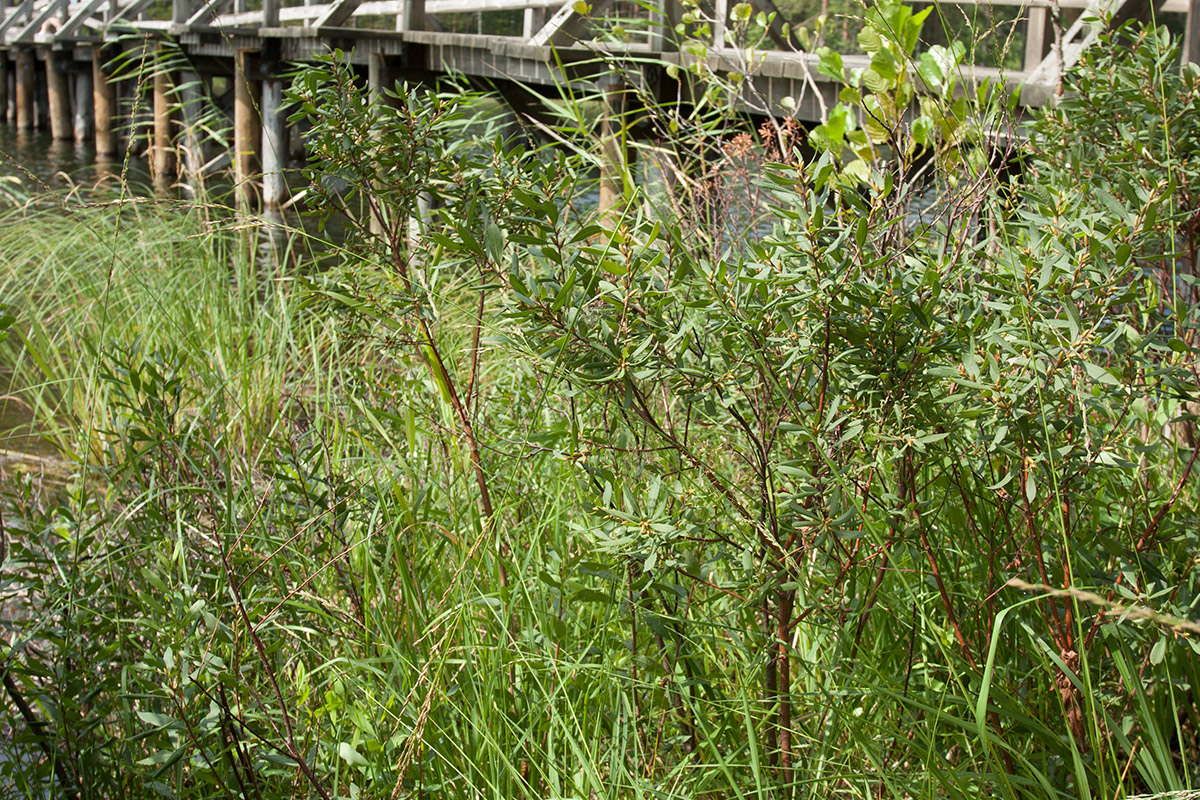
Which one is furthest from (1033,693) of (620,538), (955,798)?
(620,538)

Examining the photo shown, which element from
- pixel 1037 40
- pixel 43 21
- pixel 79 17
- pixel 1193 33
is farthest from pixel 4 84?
pixel 1193 33

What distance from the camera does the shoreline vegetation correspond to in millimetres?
1295

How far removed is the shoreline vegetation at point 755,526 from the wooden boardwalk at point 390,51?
270 millimetres

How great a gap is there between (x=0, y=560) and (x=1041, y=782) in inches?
58.3

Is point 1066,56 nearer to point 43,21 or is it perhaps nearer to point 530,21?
point 530,21

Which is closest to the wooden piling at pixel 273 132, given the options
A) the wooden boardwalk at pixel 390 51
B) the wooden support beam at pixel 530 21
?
the wooden boardwalk at pixel 390 51

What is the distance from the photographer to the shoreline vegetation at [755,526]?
4.25ft

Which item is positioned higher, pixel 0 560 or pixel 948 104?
pixel 948 104

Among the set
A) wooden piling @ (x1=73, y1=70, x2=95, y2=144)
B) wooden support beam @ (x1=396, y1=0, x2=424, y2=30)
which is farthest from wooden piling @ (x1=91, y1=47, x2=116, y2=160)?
wooden support beam @ (x1=396, y1=0, x2=424, y2=30)

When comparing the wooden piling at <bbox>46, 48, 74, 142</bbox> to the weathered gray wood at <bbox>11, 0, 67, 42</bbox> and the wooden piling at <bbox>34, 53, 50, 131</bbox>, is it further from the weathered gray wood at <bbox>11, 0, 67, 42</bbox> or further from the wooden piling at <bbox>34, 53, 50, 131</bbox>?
the wooden piling at <bbox>34, 53, 50, 131</bbox>

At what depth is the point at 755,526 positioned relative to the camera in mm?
1323

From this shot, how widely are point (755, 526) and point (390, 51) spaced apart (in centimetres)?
708

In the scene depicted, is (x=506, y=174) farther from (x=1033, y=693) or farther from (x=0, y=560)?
(x=1033, y=693)

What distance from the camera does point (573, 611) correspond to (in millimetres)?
1799
